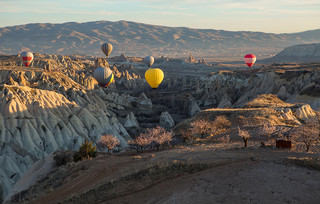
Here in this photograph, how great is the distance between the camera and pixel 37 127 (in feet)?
196

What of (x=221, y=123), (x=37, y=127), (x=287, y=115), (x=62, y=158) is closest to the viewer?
(x=62, y=158)

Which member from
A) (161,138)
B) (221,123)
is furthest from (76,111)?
(161,138)

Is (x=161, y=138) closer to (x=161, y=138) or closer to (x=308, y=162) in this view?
(x=161, y=138)

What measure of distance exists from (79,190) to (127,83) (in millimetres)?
152435

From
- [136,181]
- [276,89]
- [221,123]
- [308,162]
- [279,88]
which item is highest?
[308,162]

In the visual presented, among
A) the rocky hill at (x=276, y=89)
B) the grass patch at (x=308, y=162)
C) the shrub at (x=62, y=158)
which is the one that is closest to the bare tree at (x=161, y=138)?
the shrub at (x=62, y=158)

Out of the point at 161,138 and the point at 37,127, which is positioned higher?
the point at 161,138

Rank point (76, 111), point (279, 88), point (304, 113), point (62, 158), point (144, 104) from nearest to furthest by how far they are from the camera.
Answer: point (62, 158)
point (304, 113)
point (76, 111)
point (279, 88)
point (144, 104)

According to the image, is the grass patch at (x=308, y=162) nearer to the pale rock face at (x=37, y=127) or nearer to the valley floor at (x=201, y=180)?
the valley floor at (x=201, y=180)

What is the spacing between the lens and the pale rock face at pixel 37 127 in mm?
48703

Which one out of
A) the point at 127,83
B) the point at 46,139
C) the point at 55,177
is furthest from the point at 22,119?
the point at 127,83

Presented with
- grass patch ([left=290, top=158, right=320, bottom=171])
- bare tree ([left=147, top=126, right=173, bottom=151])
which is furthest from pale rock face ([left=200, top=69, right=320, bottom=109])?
grass patch ([left=290, top=158, right=320, bottom=171])

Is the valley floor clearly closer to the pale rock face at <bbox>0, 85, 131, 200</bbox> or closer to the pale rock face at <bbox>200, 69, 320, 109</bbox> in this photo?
the pale rock face at <bbox>0, 85, 131, 200</bbox>

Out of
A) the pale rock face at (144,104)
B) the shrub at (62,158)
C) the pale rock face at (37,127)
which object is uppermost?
→ the shrub at (62,158)
